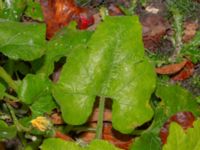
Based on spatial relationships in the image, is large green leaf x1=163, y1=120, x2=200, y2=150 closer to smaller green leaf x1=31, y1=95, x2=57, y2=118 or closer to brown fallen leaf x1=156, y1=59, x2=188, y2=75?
smaller green leaf x1=31, y1=95, x2=57, y2=118

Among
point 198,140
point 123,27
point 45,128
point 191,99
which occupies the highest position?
point 123,27

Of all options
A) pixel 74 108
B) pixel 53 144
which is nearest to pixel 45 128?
pixel 53 144

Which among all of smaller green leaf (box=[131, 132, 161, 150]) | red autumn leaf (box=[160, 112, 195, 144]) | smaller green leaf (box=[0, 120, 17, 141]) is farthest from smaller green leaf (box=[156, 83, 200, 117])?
smaller green leaf (box=[0, 120, 17, 141])

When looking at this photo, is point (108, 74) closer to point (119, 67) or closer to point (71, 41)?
point (119, 67)

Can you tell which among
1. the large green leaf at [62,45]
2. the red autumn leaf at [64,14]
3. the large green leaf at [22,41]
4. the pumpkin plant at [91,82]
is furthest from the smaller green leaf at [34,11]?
the large green leaf at [22,41]

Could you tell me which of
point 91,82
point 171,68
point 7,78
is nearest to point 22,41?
point 7,78

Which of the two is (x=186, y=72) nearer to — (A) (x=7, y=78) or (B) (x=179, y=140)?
(B) (x=179, y=140)
